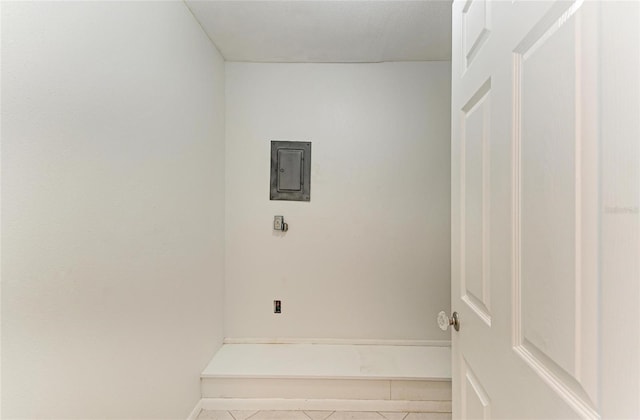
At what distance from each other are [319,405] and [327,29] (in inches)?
96.5

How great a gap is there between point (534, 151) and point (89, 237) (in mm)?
1292

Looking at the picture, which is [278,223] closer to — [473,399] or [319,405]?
[319,405]

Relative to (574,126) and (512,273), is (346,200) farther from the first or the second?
(574,126)

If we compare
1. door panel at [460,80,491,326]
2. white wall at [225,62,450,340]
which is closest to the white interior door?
door panel at [460,80,491,326]

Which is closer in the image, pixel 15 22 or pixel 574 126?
pixel 574 126

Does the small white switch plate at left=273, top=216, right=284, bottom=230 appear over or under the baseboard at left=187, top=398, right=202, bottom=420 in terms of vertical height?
over

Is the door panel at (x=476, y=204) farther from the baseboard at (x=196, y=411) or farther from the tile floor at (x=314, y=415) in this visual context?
the baseboard at (x=196, y=411)

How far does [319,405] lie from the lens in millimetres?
1920

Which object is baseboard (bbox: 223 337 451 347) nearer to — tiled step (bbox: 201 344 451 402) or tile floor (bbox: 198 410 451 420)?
tiled step (bbox: 201 344 451 402)

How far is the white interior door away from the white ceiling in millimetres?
1056

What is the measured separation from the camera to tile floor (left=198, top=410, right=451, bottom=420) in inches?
73.0

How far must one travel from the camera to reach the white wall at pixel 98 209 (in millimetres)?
783

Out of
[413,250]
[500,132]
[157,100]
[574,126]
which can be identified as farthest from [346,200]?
[574,126]

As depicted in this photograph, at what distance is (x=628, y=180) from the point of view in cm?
37
